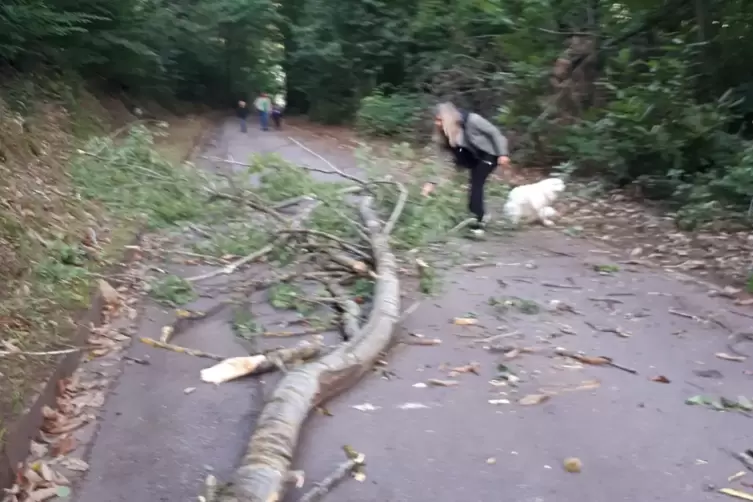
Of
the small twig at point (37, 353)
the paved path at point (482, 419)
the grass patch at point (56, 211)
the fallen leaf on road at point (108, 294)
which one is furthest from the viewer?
the fallen leaf on road at point (108, 294)

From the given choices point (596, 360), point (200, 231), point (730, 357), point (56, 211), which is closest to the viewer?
point (596, 360)

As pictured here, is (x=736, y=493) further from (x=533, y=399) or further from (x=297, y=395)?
(x=297, y=395)

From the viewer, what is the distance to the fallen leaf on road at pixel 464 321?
5.92m

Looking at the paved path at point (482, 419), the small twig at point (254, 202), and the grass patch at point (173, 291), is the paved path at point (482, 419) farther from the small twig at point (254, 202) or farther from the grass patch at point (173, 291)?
the small twig at point (254, 202)

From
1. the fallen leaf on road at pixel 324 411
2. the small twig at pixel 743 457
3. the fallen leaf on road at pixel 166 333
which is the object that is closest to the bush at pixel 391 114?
the fallen leaf on road at pixel 166 333

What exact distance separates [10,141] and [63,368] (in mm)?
4402

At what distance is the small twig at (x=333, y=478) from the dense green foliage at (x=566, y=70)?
6.68 meters

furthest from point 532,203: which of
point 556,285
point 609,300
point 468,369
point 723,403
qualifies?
point 723,403

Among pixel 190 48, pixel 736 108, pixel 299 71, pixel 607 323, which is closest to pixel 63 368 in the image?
pixel 607 323

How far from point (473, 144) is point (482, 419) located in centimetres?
470

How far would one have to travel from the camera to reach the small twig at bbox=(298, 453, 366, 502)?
3.53 metres

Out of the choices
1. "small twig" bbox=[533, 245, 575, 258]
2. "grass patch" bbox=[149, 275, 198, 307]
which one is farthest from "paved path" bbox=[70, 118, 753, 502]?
"small twig" bbox=[533, 245, 575, 258]

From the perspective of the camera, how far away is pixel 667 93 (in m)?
10.1

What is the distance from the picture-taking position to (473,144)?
27.9 feet
